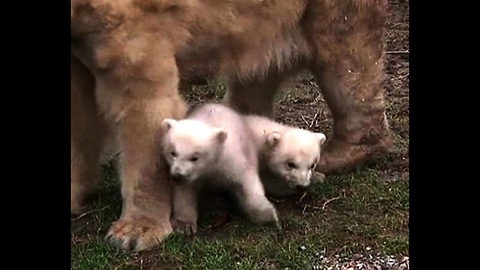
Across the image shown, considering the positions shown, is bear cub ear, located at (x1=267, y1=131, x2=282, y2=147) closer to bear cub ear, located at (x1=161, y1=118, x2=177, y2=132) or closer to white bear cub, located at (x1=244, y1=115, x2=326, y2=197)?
white bear cub, located at (x1=244, y1=115, x2=326, y2=197)

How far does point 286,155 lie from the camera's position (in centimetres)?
501

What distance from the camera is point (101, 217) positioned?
5.02 metres

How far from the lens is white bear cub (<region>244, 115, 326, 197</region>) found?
5.01 meters

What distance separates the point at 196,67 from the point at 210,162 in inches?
23.3

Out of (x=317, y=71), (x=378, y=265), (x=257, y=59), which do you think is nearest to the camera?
(x=378, y=265)

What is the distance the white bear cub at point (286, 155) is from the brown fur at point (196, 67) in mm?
435

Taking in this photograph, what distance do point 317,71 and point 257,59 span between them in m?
0.52

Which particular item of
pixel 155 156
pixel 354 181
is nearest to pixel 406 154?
pixel 354 181

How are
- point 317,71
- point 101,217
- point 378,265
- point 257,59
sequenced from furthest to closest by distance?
point 317,71 → point 257,59 → point 101,217 → point 378,265

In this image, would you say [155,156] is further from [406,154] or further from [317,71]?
[406,154]

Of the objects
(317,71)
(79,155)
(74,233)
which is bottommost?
(74,233)

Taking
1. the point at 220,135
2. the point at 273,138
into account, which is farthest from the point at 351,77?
the point at 220,135

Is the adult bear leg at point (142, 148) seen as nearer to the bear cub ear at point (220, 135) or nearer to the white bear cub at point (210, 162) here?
the white bear cub at point (210, 162)

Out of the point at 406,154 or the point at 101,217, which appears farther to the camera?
the point at 406,154
